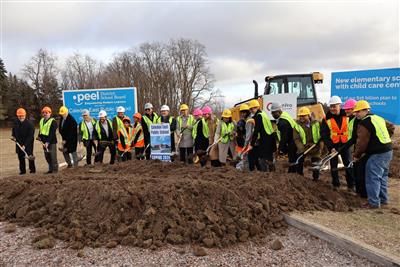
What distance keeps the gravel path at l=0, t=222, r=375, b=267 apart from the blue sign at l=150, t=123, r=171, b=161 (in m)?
4.35

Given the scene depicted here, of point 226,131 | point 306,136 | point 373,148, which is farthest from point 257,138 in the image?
point 373,148

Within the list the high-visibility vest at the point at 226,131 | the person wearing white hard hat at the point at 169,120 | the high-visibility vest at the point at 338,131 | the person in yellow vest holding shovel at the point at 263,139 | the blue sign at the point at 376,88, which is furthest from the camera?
the blue sign at the point at 376,88

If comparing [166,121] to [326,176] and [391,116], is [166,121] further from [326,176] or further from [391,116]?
[391,116]

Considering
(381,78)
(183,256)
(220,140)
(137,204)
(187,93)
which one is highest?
(187,93)

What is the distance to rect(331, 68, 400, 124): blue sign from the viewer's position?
10711 millimetres

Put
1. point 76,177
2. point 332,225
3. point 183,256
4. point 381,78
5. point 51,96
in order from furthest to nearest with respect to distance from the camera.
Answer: point 51,96
point 381,78
point 76,177
point 332,225
point 183,256

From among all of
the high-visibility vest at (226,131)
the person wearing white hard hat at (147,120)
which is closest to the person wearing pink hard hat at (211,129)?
the high-visibility vest at (226,131)

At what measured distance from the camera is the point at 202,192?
17.2 ft

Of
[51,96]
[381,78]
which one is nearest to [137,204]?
[381,78]

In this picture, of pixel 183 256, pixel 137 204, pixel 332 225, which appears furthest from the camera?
pixel 137 204

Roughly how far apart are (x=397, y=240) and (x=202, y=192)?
8.34ft

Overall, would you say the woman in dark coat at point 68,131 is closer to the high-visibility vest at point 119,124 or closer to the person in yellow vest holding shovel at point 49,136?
the person in yellow vest holding shovel at point 49,136

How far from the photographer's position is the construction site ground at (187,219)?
4293 mm

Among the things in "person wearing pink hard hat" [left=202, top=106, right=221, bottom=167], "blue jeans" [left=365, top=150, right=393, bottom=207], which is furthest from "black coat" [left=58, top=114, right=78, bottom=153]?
"blue jeans" [left=365, top=150, right=393, bottom=207]
